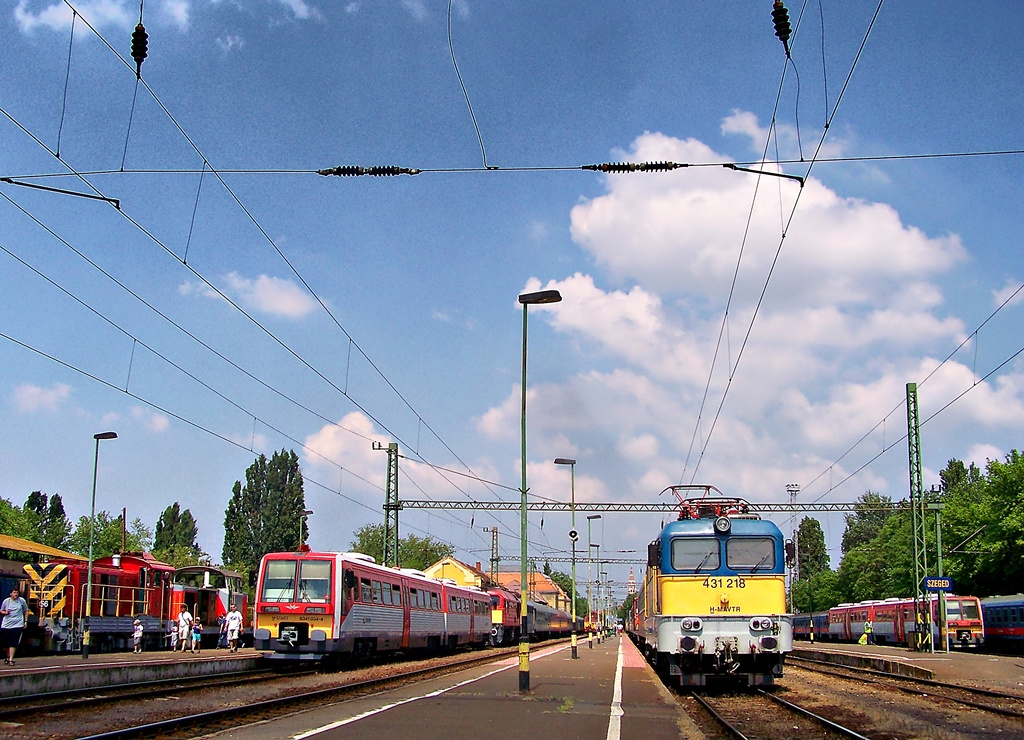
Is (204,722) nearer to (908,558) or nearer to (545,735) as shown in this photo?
(545,735)

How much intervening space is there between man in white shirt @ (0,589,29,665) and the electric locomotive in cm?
1405

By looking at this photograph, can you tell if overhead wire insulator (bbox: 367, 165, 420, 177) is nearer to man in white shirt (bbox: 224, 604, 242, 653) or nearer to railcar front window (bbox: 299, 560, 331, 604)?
railcar front window (bbox: 299, 560, 331, 604)

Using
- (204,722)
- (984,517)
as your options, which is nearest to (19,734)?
(204,722)

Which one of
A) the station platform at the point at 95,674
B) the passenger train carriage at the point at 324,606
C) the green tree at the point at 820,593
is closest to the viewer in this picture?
the station platform at the point at 95,674

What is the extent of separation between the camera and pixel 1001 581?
59188 millimetres

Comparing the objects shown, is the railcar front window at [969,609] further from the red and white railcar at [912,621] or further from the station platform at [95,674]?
the station platform at [95,674]

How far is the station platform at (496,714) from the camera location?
41.3 feet

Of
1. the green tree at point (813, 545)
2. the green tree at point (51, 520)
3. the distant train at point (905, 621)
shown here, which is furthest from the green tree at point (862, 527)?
the green tree at point (51, 520)

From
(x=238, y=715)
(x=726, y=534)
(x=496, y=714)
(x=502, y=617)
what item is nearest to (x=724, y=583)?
(x=726, y=534)

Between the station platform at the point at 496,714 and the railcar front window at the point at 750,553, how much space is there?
3.04 meters

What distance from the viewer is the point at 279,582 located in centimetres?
2633

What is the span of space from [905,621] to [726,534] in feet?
115

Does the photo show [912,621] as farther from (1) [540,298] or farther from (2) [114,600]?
(2) [114,600]

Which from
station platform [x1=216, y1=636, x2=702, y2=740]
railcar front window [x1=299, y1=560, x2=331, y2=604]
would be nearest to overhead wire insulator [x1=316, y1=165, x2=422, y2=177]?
station platform [x1=216, y1=636, x2=702, y2=740]
